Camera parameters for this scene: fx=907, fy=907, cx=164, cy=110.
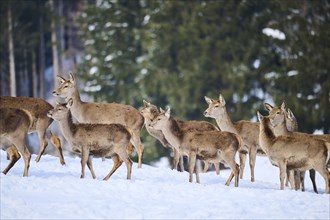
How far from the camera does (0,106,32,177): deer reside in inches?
695

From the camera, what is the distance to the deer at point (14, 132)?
17656 millimetres

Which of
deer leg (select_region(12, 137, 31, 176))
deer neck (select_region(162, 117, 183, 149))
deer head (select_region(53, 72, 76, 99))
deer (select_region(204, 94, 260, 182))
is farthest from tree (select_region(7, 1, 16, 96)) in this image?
deer leg (select_region(12, 137, 31, 176))

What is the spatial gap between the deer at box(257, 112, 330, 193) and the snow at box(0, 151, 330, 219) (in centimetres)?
89

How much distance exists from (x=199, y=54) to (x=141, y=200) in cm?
2684

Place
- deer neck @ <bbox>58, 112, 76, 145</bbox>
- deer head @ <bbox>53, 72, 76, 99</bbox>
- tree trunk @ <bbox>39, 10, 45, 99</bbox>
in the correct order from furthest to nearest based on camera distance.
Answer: tree trunk @ <bbox>39, 10, 45, 99</bbox>, deer head @ <bbox>53, 72, 76, 99</bbox>, deer neck @ <bbox>58, 112, 76, 145</bbox>

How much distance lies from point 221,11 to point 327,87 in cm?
874

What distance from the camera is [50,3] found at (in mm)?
52156

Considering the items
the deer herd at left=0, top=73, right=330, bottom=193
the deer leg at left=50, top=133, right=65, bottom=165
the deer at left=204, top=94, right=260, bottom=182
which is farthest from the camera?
the deer at left=204, top=94, right=260, bottom=182

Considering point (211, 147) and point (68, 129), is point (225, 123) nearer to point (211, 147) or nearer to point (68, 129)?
point (211, 147)

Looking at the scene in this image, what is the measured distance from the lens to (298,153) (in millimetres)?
17531

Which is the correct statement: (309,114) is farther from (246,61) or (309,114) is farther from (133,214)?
(133,214)

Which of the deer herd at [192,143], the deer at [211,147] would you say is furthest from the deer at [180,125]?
the deer at [211,147]

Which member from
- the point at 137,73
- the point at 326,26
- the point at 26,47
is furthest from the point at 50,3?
the point at 326,26

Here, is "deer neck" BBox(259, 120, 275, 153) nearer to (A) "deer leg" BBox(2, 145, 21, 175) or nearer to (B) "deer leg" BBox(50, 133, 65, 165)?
(B) "deer leg" BBox(50, 133, 65, 165)
